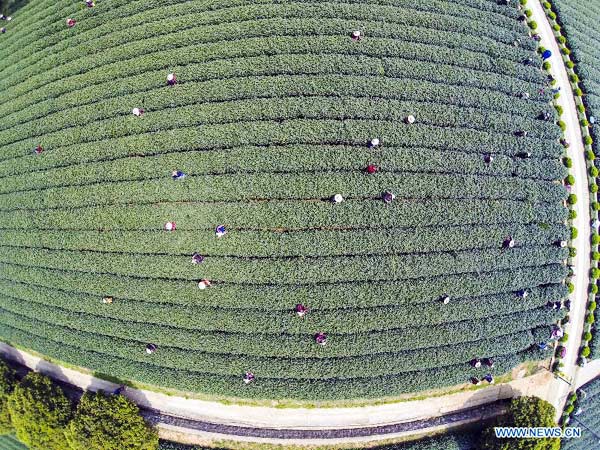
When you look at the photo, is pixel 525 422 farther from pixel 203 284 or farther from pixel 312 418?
pixel 203 284

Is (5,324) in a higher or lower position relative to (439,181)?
lower

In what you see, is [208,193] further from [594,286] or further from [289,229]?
[594,286]

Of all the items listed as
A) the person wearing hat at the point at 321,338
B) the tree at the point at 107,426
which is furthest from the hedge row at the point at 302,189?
the tree at the point at 107,426

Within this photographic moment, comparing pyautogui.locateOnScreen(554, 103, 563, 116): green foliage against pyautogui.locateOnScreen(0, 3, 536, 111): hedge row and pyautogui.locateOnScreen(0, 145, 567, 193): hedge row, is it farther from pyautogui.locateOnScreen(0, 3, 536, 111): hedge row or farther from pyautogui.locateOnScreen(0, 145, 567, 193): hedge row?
pyautogui.locateOnScreen(0, 3, 536, 111): hedge row

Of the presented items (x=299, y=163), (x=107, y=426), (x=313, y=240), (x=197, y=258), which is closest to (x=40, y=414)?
(x=107, y=426)

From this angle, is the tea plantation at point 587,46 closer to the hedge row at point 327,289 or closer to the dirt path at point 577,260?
the dirt path at point 577,260

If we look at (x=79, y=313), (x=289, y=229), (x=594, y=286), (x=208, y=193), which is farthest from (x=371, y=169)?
(x=79, y=313)
